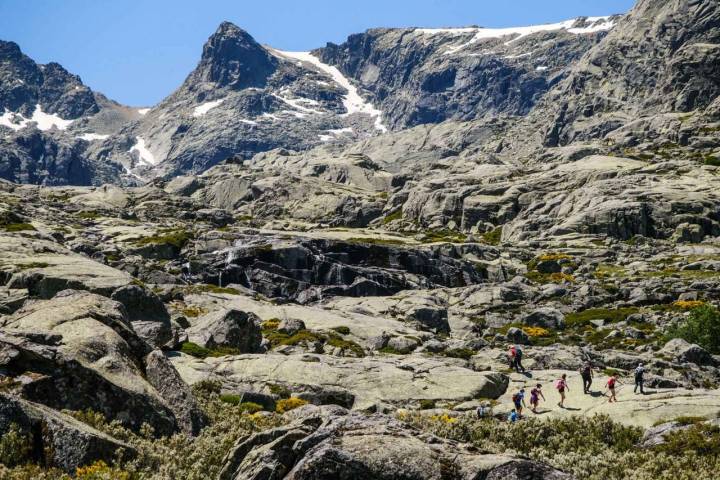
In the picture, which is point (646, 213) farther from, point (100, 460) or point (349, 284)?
point (100, 460)

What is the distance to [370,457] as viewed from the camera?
11.2 meters

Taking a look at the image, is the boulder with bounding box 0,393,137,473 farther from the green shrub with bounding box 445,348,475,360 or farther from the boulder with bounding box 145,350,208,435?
the green shrub with bounding box 445,348,475,360

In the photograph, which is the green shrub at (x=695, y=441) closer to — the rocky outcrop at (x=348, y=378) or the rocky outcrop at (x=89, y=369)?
the rocky outcrop at (x=348, y=378)

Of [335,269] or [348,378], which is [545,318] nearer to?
[335,269]

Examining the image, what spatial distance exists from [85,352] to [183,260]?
84.9m

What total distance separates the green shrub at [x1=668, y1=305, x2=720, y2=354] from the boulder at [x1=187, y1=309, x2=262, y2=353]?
135 ft

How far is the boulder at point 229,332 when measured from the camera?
41750 millimetres

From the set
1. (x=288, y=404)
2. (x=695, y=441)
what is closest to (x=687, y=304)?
(x=695, y=441)

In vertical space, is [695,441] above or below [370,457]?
below

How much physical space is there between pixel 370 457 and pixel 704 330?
57417 millimetres

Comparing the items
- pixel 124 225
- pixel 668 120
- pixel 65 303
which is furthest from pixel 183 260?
pixel 668 120

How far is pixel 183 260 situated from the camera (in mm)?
102188

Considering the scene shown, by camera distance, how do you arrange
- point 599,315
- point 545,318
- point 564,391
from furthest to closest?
→ 1. point 599,315
2. point 545,318
3. point 564,391

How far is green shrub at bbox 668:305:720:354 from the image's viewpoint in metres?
58.0
